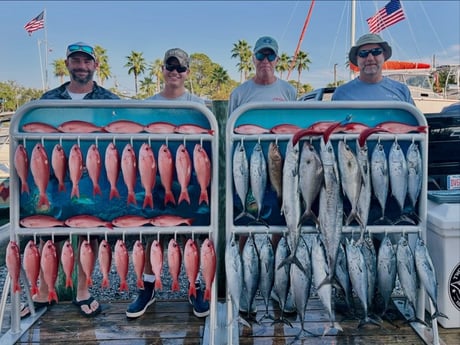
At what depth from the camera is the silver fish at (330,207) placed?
8.36ft

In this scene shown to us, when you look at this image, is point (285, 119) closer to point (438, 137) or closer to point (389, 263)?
point (389, 263)

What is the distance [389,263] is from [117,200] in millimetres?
1800

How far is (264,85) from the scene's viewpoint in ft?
11.9

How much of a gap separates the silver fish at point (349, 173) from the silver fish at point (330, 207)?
0.06 metres

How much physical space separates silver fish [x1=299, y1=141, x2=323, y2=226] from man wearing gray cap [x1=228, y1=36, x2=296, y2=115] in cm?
112

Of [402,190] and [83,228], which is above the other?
[402,190]

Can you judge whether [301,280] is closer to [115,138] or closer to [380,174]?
[380,174]

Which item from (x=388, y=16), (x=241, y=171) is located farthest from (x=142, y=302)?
(x=388, y=16)

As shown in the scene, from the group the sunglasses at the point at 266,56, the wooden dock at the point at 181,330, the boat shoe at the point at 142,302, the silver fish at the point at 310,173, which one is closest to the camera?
the silver fish at the point at 310,173

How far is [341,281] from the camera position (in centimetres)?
266

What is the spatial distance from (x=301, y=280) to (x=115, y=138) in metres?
1.46

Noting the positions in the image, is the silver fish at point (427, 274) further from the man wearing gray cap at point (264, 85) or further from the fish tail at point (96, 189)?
the fish tail at point (96, 189)

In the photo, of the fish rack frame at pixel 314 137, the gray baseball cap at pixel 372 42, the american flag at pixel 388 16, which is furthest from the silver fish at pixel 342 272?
the american flag at pixel 388 16

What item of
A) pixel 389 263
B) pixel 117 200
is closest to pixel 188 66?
pixel 117 200
